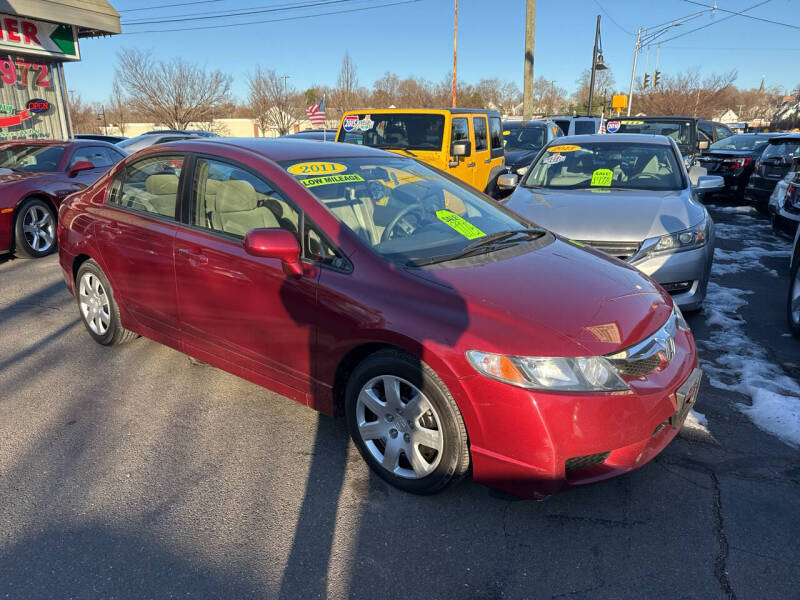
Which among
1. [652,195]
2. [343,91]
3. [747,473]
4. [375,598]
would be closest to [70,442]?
[375,598]

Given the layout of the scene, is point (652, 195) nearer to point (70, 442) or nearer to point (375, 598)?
point (375, 598)

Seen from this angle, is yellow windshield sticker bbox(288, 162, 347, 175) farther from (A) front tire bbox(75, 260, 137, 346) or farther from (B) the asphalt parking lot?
(A) front tire bbox(75, 260, 137, 346)

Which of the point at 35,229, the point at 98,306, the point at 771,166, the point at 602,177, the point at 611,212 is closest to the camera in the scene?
the point at 98,306

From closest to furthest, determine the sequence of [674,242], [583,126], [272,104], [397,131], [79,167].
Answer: [674,242]
[79,167]
[397,131]
[583,126]
[272,104]

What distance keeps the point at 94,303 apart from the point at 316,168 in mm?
2321

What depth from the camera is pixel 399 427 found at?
2766mm

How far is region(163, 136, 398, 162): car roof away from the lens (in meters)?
3.52

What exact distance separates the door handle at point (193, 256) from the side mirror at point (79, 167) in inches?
221

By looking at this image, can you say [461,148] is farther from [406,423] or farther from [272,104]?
[272,104]

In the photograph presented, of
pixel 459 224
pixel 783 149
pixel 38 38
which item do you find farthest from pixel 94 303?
pixel 783 149

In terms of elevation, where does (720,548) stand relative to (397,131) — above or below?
below

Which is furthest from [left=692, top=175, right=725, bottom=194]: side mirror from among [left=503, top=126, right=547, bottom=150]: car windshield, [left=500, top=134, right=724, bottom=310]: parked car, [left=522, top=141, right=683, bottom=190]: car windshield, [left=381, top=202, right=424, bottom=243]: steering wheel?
[left=503, top=126, right=547, bottom=150]: car windshield

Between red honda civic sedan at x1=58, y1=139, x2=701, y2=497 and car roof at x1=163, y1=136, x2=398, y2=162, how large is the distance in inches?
0.9

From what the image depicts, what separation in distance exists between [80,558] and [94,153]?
7.82 metres
